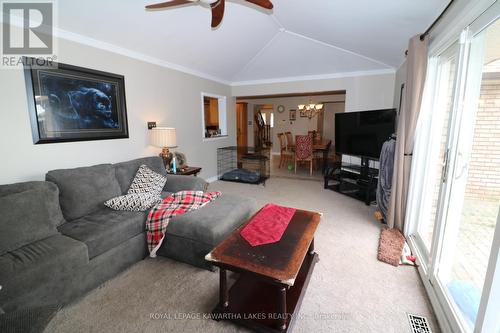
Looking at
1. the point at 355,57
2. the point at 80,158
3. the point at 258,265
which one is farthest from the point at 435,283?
the point at 355,57

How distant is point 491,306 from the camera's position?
113 centimetres

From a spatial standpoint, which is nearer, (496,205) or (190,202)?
(496,205)

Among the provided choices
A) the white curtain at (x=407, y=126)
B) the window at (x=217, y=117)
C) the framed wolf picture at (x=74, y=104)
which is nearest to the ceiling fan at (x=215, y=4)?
the framed wolf picture at (x=74, y=104)

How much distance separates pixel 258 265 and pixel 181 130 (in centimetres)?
347

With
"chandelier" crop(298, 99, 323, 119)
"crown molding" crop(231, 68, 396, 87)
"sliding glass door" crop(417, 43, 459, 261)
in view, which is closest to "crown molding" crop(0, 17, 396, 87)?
"crown molding" crop(231, 68, 396, 87)

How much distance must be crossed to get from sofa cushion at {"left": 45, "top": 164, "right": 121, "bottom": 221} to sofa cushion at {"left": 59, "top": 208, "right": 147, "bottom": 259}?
0.30 ft

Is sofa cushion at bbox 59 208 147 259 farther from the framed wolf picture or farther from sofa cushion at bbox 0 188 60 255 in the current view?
the framed wolf picture

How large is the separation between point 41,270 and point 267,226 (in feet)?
5.11

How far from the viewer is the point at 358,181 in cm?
398

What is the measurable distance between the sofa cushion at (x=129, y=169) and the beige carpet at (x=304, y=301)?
3.26 ft

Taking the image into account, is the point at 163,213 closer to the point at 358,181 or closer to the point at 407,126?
the point at 407,126

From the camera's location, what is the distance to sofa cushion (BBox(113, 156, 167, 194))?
2719 mm

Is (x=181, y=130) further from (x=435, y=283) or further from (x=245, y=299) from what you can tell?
(x=435, y=283)

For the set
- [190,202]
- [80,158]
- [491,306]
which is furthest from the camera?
[80,158]
